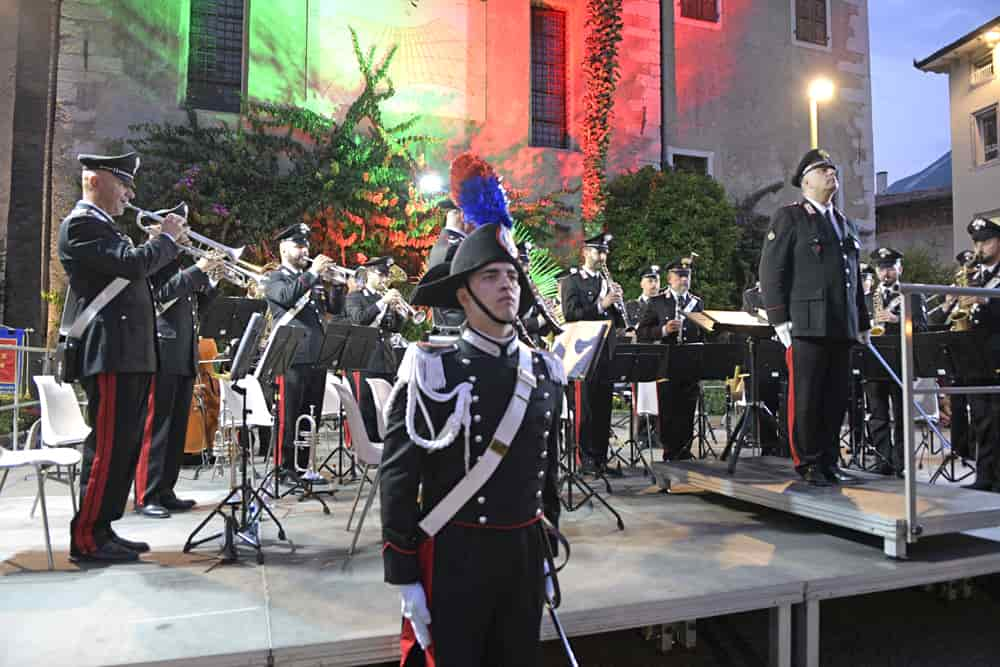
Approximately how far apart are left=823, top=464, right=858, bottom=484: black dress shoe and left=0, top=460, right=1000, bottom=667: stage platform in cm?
38

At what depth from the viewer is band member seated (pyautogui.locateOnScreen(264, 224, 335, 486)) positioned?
689cm

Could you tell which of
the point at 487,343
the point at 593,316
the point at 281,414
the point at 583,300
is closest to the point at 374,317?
the point at 281,414

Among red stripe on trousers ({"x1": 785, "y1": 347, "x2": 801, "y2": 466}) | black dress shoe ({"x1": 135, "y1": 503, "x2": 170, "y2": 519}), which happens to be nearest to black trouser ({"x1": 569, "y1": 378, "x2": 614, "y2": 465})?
red stripe on trousers ({"x1": 785, "y1": 347, "x2": 801, "y2": 466})

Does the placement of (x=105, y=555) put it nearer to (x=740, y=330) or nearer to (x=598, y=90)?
(x=740, y=330)

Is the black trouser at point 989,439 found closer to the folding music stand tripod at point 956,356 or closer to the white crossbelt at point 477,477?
the folding music stand tripod at point 956,356

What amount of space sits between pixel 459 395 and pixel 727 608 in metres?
2.15

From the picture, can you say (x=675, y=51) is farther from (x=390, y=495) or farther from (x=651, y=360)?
(x=390, y=495)

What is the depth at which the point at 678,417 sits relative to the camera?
793 centimetres

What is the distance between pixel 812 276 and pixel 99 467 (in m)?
4.76

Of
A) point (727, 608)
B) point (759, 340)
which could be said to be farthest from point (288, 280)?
point (727, 608)

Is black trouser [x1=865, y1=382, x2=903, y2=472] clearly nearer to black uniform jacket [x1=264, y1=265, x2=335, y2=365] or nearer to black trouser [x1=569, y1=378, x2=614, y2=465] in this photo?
black trouser [x1=569, y1=378, x2=614, y2=465]

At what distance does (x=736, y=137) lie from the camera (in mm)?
18297

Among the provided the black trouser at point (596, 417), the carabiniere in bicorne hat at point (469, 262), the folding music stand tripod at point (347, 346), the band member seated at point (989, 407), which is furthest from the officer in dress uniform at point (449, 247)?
the band member seated at point (989, 407)

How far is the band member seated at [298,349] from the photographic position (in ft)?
22.6
